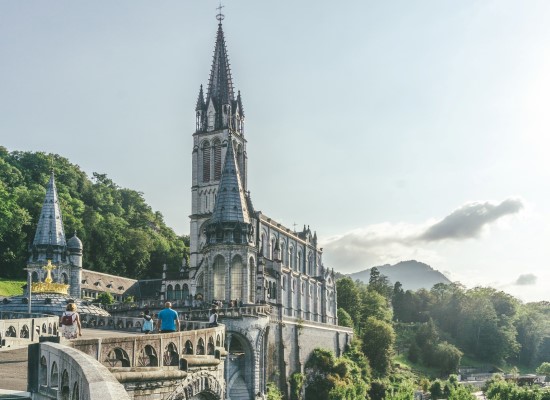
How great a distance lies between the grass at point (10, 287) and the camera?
74.0 meters

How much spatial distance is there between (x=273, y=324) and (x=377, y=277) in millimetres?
92718

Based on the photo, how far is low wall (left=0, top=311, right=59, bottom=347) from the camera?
74.9 ft

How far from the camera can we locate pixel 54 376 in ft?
40.7

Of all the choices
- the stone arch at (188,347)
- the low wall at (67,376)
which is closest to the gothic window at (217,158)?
the stone arch at (188,347)

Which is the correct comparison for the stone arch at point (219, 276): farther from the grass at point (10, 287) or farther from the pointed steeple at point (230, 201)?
the grass at point (10, 287)

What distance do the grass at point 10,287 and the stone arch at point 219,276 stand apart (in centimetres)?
2982

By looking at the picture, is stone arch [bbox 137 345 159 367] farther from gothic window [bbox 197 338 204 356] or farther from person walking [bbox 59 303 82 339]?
gothic window [bbox 197 338 204 356]

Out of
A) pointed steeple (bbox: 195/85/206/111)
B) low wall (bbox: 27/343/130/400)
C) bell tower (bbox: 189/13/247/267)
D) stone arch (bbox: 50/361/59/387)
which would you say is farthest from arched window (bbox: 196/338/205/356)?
pointed steeple (bbox: 195/85/206/111)

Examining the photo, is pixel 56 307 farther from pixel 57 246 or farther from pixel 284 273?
pixel 284 273

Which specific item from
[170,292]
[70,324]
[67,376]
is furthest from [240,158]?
[67,376]

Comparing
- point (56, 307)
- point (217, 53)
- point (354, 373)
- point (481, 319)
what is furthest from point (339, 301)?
point (56, 307)

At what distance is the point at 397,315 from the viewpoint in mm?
141875

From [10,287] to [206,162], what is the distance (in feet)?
84.0

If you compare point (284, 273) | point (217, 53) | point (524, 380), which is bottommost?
point (524, 380)
